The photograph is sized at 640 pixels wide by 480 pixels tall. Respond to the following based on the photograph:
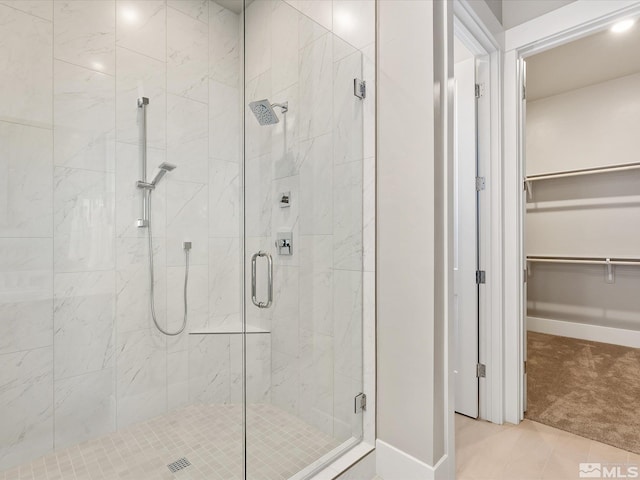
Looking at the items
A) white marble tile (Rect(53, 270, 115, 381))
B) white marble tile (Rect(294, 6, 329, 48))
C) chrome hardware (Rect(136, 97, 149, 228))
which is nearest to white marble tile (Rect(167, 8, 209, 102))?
chrome hardware (Rect(136, 97, 149, 228))

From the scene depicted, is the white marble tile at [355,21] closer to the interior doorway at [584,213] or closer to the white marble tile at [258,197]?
the white marble tile at [258,197]

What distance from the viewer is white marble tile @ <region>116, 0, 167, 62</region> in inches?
74.4

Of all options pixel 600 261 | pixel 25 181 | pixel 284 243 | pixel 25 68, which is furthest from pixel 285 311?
pixel 600 261

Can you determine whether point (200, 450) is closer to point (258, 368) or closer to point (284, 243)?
point (258, 368)

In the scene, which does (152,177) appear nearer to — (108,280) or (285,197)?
(108,280)

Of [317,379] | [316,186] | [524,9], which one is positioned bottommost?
[317,379]

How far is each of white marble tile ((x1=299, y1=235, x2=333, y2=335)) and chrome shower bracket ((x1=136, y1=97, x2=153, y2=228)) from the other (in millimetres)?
1031

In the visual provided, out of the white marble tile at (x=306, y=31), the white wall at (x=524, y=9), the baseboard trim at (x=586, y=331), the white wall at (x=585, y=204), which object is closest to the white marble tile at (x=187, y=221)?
the white marble tile at (x=306, y=31)

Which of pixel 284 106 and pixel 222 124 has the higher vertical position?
pixel 222 124

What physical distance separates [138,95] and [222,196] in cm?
72

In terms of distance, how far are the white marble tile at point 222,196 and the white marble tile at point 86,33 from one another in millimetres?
745

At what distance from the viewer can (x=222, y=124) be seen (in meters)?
A: 2.09

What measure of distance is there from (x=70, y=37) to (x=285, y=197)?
1.41m

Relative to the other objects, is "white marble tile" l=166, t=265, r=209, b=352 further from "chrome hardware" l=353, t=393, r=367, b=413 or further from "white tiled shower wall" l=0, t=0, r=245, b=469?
"chrome hardware" l=353, t=393, r=367, b=413
